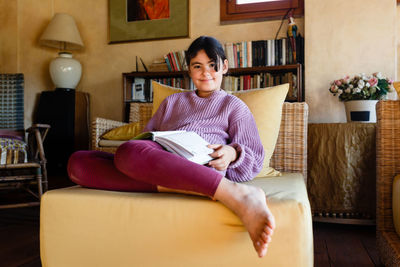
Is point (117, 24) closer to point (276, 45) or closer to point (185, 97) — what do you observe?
point (276, 45)

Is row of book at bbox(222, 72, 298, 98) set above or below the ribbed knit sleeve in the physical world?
above

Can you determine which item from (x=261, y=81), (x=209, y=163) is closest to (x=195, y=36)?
(x=261, y=81)

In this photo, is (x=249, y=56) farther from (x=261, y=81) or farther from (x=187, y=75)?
(x=187, y=75)

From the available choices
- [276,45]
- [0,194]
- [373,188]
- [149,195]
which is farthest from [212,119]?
[0,194]

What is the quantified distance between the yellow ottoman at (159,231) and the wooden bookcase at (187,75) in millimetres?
1896

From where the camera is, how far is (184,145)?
866mm

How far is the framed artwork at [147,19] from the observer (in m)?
3.23

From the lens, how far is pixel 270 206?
0.78 meters

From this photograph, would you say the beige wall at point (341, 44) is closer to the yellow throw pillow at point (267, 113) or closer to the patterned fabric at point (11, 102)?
the yellow throw pillow at point (267, 113)

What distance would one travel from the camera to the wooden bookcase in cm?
267

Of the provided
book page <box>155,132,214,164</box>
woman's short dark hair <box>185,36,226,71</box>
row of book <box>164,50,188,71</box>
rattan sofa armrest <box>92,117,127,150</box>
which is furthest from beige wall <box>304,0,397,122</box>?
book page <box>155,132,214,164</box>

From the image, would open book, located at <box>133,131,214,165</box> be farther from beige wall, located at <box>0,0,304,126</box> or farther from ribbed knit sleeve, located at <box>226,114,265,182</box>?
beige wall, located at <box>0,0,304,126</box>

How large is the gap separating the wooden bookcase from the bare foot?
2.06 metres

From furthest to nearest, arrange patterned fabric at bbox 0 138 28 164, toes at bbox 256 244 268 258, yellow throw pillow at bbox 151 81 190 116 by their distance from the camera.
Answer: patterned fabric at bbox 0 138 28 164 → yellow throw pillow at bbox 151 81 190 116 → toes at bbox 256 244 268 258
